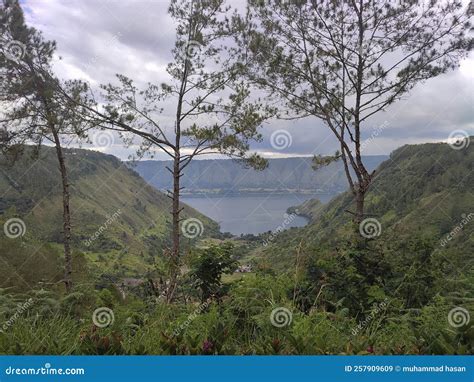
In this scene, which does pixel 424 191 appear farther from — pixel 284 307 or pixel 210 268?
pixel 284 307

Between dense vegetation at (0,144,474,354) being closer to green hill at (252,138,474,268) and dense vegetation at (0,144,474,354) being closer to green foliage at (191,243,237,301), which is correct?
green foliage at (191,243,237,301)

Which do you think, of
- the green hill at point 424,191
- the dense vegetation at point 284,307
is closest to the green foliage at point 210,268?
the dense vegetation at point 284,307

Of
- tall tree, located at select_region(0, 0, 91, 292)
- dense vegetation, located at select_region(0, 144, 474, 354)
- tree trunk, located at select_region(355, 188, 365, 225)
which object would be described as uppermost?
tall tree, located at select_region(0, 0, 91, 292)

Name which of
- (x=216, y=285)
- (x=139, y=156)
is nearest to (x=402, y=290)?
(x=216, y=285)

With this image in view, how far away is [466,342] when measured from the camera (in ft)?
13.3

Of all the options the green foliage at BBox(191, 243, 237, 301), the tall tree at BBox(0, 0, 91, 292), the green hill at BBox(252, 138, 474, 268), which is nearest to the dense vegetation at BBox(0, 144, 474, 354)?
the green foliage at BBox(191, 243, 237, 301)

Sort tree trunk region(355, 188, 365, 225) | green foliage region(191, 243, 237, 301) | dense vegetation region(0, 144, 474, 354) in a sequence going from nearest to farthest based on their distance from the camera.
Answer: dense vegetation region(0, 144, 474, 354)
green foliage region(191, 243, 237, 301)
tree trunk region(355, 188, 365, 225)

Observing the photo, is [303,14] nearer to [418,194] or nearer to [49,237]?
[49,237]

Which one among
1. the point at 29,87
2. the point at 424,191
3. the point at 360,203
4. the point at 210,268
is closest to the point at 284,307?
the point at 210,268

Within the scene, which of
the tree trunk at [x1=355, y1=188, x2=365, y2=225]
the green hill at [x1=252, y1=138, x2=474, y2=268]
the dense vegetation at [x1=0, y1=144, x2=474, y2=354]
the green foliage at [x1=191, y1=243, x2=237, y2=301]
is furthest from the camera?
the green hill at [x1=252, y1=138, x2=474, y2=268]

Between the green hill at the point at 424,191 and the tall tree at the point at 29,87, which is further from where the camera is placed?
the green hill at the point at 424,191

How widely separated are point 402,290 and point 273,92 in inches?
297

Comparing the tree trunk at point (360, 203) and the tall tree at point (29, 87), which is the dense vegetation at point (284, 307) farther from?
the tall tree at point (29, 87)

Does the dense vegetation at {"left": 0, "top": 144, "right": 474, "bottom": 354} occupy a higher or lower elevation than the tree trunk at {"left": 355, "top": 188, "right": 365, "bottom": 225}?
lower
